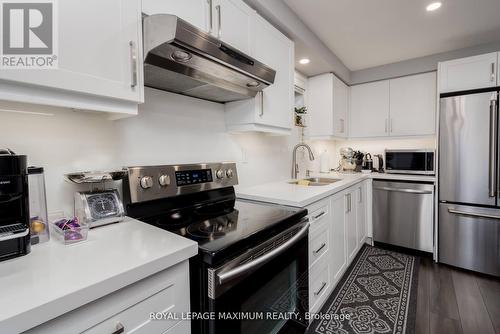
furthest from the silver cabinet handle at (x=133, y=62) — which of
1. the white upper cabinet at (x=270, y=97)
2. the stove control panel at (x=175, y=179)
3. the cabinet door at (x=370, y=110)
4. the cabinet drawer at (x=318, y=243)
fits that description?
the cabinet door at (x=370, y=110)

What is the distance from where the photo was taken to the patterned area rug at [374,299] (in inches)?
61.4

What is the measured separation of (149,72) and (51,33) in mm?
385

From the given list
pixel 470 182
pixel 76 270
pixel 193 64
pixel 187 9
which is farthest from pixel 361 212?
pixel 76 270

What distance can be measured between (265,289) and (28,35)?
121cm

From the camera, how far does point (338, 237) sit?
1.92 m

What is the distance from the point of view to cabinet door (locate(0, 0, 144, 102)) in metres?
0.74

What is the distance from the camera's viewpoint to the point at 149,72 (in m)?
1.09

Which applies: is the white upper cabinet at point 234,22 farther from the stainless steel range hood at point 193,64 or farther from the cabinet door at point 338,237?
the cabinet door at point 338,237

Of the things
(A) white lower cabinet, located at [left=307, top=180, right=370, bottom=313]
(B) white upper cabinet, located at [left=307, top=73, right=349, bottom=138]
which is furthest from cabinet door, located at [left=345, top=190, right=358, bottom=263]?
(B) white upper cabinet, located at [left=307, top=73, right=349, bottom=138]

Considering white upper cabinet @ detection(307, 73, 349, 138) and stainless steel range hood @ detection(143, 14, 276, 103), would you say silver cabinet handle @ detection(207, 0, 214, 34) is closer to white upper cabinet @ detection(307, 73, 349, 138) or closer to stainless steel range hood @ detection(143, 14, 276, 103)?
stainless steel range hood @ detection(143, 14, 276, 103)

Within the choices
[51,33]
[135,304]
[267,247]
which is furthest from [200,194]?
[51,33]

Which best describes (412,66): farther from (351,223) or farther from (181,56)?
(181,56)

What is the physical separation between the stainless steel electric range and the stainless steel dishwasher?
1.92 meters

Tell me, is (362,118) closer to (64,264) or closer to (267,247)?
(267,247)
